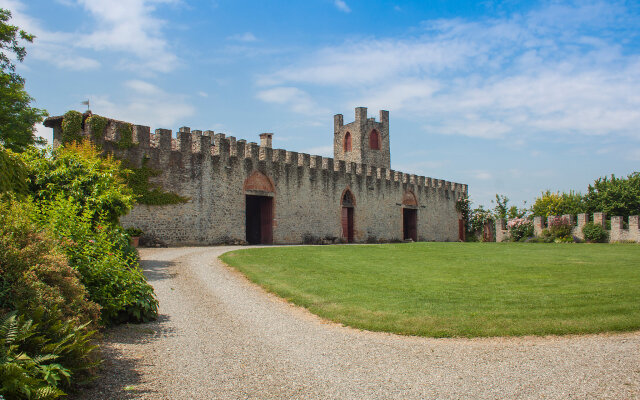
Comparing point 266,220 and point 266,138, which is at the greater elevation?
point 266,138

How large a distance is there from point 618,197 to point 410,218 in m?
22.5

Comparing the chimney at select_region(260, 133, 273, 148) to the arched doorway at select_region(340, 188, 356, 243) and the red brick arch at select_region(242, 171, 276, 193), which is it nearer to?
the arched doorway at select_region(340, 188, 356, 243)

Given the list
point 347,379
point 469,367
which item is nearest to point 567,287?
point 469,367

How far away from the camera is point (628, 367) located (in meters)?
5.06

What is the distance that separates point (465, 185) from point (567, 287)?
3455 centimetres

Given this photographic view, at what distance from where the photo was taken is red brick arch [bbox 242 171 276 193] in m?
23.7

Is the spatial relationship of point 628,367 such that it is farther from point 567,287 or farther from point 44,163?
point 44,163

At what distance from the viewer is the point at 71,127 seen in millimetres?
18672

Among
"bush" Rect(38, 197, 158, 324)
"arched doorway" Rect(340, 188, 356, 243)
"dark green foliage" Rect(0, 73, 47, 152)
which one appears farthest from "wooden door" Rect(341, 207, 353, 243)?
"bush" Rect(38, 197, 158, 324)

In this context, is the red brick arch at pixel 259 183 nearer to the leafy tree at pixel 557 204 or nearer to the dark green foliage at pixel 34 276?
the dark green foliage at pixel 34 276

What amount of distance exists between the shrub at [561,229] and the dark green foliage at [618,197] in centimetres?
1234

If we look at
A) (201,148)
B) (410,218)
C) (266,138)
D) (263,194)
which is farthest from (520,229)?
(201,148)

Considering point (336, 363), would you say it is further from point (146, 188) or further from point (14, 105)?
point (14, 105)

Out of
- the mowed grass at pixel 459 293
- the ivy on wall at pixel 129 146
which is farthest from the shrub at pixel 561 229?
the ivy on wall at pixel 129 146
